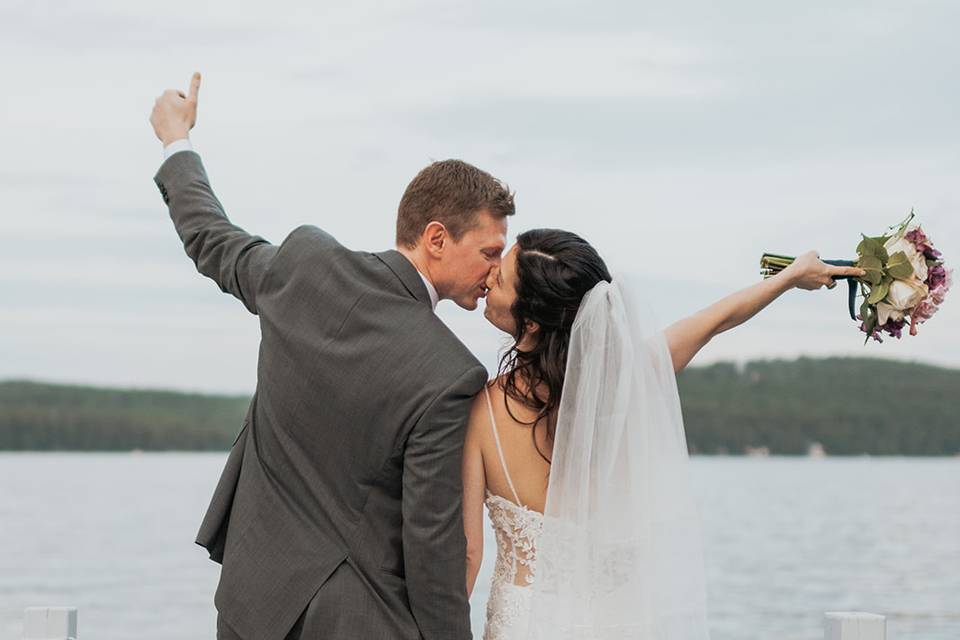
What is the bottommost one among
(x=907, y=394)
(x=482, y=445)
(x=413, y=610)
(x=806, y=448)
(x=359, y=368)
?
(x=806, y=448)

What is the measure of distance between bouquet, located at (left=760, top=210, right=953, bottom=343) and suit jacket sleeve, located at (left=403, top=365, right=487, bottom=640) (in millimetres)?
1017

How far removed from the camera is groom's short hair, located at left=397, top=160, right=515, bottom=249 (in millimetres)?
3016

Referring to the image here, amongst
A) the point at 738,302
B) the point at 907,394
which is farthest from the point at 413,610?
the point at 907,394

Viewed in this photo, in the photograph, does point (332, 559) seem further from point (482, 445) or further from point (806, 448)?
point (806, 448)

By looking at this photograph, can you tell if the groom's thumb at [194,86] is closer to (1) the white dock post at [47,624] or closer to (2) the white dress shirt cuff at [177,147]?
(2) the white dress shirt cuff at [177,147]

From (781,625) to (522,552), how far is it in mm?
18964

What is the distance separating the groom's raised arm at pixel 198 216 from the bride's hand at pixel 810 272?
50.9 inches

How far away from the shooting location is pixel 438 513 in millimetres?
2922

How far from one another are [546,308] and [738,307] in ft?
1.56

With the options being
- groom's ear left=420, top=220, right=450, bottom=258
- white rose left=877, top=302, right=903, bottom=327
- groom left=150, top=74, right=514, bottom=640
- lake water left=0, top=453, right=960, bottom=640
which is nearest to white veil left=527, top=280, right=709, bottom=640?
groom left=150, top=74, right=514, bottom=640

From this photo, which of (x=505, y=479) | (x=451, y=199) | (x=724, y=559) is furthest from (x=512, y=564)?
(x=724, y=559)

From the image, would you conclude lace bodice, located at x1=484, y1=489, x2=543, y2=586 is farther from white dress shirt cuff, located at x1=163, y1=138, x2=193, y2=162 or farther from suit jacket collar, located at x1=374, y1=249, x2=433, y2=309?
white dress shirt cuff, located at x1=163, y1=138, x2=193, y2=162

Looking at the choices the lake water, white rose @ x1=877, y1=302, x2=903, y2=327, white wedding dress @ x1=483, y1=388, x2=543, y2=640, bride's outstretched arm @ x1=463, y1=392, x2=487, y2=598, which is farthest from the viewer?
the lake water

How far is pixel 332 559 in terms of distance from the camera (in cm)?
299
